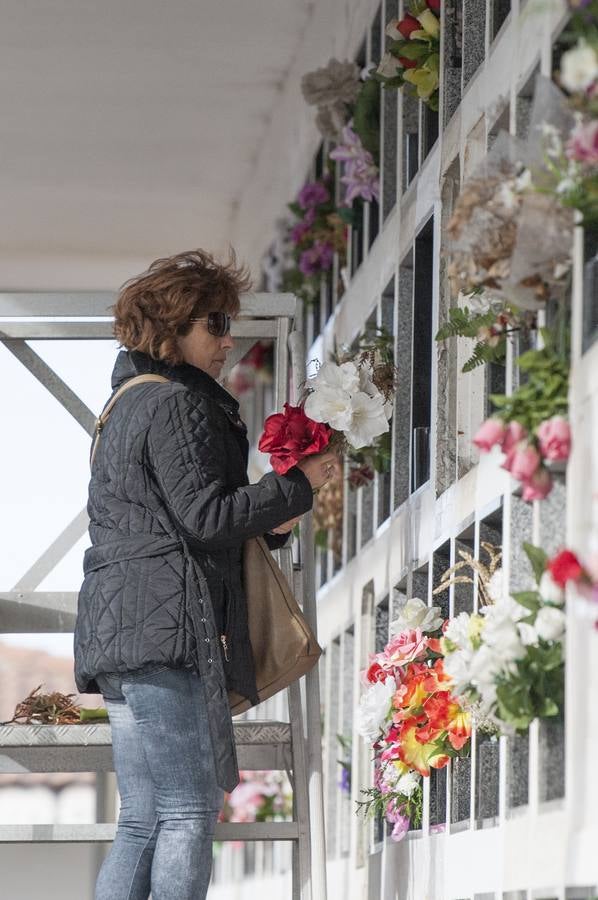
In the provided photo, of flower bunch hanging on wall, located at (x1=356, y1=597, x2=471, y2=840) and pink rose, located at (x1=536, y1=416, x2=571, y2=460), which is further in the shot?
flower bunch hanging on wall, located at (x1=356, y1=597, x2=471, y2=840)

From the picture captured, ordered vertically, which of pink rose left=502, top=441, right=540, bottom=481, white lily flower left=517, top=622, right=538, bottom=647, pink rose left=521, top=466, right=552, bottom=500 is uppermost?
pink rose left=502, top=441, right=540, bottom=481

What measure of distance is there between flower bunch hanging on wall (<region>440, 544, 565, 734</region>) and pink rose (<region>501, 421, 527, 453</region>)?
0.55 ft

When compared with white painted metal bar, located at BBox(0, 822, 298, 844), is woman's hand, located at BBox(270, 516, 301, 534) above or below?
above

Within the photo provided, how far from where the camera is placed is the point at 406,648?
118 inches

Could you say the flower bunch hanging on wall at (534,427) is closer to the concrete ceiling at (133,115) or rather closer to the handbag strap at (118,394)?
the handbag strap at (118,394)

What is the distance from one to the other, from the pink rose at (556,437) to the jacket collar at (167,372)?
2.58 feet

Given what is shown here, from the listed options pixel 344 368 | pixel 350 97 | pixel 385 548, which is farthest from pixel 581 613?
pixel 350 97

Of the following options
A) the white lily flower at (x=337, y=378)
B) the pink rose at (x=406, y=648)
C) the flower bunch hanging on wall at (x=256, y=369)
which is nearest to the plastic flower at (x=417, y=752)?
the pink rose at (x=406, y=648)

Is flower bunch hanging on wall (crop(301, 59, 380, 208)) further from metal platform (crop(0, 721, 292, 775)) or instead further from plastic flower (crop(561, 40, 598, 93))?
plastic flower (crop(561, 40, 598, 93))

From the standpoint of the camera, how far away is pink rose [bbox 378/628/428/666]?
9.81 feet

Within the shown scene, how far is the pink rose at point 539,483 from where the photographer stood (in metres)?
2.13

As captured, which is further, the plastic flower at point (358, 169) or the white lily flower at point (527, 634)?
the plastic flower at point (358, 169)

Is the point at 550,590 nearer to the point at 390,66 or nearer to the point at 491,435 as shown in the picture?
the point at 491,435

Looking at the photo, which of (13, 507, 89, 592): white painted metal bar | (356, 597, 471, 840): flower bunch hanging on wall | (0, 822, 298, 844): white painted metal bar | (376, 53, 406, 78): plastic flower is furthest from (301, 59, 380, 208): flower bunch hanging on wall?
(0, 822, 298, 844): white painted metal bar
